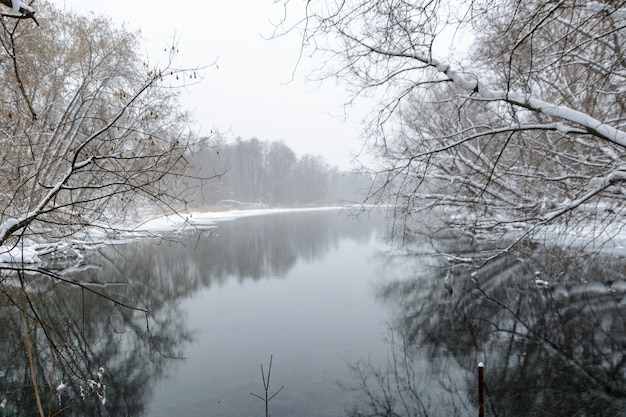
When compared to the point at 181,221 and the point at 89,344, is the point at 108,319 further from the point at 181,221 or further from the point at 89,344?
the point at 181,221

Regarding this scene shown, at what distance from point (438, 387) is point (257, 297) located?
7518mm

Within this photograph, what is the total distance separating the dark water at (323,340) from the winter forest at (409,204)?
0.24 feet

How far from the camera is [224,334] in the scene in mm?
9602

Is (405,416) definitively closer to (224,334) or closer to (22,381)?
(224,334)

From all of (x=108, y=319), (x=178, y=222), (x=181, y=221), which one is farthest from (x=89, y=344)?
(x=178, y=222)

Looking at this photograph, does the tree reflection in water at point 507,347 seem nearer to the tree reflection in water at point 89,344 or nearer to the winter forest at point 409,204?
the winter forest at point 409,204

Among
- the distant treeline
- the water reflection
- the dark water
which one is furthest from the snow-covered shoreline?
the distant treeline

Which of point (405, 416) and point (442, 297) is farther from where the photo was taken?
point (442, 297)

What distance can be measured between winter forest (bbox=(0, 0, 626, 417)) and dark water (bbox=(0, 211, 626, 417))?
2.8 inches

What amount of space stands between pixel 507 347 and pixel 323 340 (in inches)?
154

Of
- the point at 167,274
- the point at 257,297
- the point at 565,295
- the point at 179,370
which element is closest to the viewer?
the point at 179,370

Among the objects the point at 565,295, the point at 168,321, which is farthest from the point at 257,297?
the point at 565,295

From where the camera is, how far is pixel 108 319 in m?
10.4

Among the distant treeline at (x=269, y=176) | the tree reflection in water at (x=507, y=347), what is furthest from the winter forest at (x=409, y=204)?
the distant treeline at (x=269, y=176)
